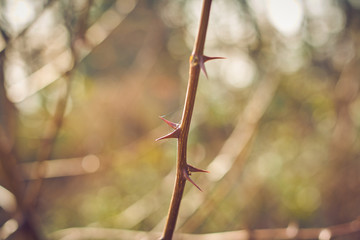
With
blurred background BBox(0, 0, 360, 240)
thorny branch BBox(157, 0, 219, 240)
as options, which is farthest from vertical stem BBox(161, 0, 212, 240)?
blurred background BBox(0, 0, 360, 240)

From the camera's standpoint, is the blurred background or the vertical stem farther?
the blurred background

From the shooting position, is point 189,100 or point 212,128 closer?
point 189,100

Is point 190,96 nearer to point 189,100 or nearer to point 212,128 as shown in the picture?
point 189,100

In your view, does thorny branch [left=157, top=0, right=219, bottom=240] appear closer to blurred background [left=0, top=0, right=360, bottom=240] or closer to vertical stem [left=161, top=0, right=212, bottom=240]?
vertical stem [left=161, top=0, right=212, bottom=240]

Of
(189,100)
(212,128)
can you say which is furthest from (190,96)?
(212,128)

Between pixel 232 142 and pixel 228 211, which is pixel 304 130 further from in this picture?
pixel 232 142

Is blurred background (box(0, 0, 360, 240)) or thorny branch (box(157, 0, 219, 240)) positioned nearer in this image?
thorny branch (box(157, 0, 219, 240))

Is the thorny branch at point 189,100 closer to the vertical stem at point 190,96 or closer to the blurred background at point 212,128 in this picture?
the vertical stem at point 190,96

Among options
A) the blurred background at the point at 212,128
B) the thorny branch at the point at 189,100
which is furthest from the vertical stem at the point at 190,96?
the blurred background at the point at 212,128
